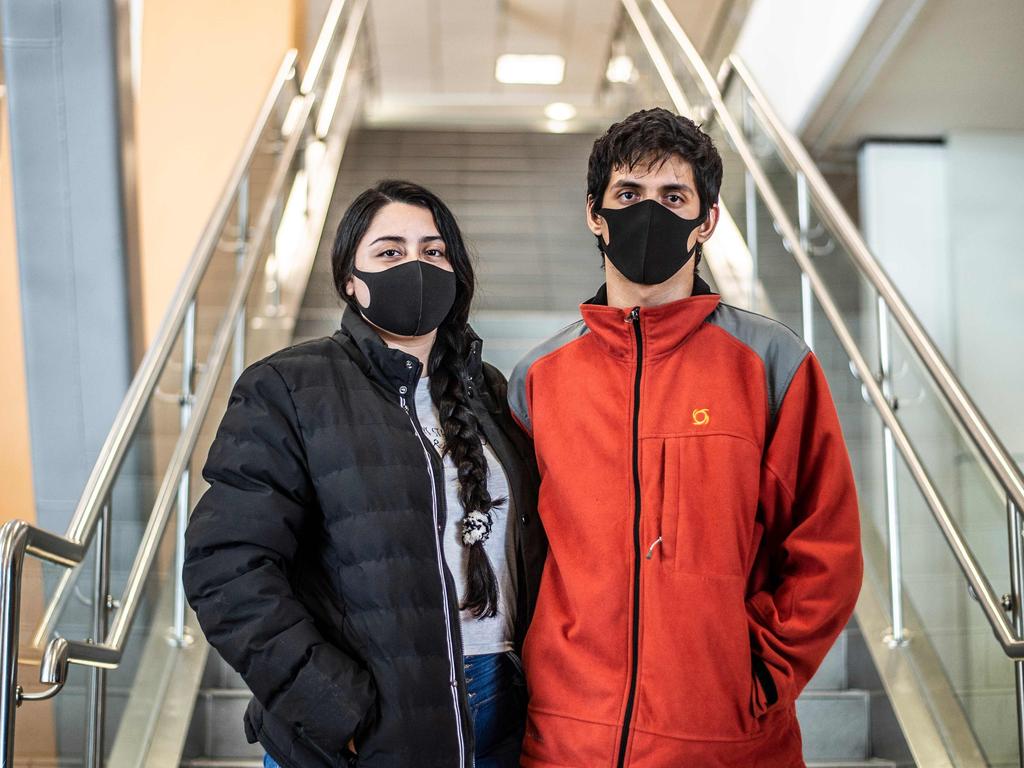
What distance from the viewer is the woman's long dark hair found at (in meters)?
2.01

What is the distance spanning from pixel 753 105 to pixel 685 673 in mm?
3608

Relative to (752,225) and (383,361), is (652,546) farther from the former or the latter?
(752,225)

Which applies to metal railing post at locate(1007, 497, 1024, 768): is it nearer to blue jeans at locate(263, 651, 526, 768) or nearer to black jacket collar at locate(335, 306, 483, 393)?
blue jeans at locate(263, 651, 526, 768)

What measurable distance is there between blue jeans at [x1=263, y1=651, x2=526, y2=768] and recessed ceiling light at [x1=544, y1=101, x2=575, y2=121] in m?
11.3

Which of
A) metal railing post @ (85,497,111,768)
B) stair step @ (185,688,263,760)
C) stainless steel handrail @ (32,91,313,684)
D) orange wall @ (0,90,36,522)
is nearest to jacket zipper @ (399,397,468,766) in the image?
stainless steel handrail @ (32,91,313,684)

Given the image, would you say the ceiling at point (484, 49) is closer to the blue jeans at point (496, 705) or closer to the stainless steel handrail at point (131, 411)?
the stainless steel handrail at point (131, 411)

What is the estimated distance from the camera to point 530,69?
12.4 m

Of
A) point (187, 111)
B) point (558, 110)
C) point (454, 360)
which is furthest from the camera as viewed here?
point (558, 110)

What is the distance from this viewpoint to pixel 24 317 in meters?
4.41

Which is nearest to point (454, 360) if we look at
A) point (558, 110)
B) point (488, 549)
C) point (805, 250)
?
point (488, 549)

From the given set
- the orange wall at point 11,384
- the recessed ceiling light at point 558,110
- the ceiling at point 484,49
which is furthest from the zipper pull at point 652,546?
the recessed ceiling light at point 558,110

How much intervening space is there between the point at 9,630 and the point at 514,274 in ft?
14.6

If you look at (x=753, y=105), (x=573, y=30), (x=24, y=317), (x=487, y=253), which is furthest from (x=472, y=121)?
(x=24, y=317)

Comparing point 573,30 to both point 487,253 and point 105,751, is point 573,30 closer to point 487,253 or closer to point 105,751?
point 487,253
